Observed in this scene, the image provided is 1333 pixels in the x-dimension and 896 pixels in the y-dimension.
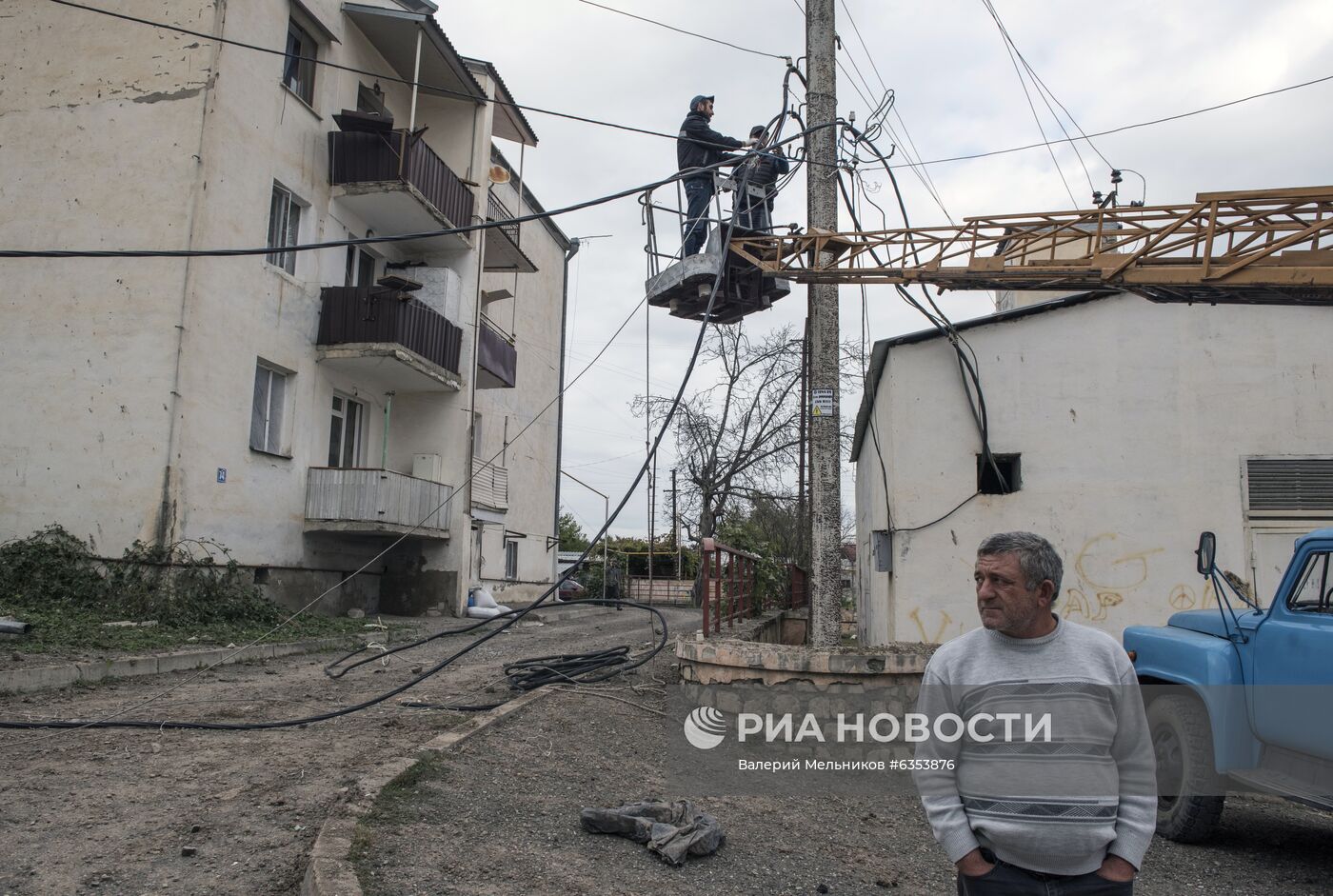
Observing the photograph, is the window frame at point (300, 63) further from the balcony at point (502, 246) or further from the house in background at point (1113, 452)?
the house in background at point (1113, 452)

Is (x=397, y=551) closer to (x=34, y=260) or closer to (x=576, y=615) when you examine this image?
(x=576, y=615)

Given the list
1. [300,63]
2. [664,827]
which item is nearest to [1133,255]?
[664,827]

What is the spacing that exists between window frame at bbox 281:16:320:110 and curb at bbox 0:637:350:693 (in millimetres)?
9849

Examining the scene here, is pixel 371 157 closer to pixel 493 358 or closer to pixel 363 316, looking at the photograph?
pixel 363 316

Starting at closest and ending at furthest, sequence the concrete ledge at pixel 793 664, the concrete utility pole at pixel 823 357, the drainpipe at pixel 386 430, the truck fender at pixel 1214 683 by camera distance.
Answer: the truck fender at pixel 1214 683
the concrete ledge at pixel 793 664
the concrete utility pole at pixel 823 357
the drainpipe at pixel 386 430

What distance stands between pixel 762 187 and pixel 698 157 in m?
0.85

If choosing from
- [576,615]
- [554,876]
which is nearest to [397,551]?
[576,615]

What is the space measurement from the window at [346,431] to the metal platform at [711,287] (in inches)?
393

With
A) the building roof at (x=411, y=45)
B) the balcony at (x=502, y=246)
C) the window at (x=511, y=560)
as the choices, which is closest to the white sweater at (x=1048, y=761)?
the building roof at (x=411, y=45)

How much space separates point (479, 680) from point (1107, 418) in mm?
7444

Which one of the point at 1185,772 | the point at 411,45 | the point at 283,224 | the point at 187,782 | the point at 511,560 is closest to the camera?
the point at 187,782

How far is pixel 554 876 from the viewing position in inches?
161

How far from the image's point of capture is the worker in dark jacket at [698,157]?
9.68 m

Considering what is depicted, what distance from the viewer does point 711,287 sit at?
31.8 feet
